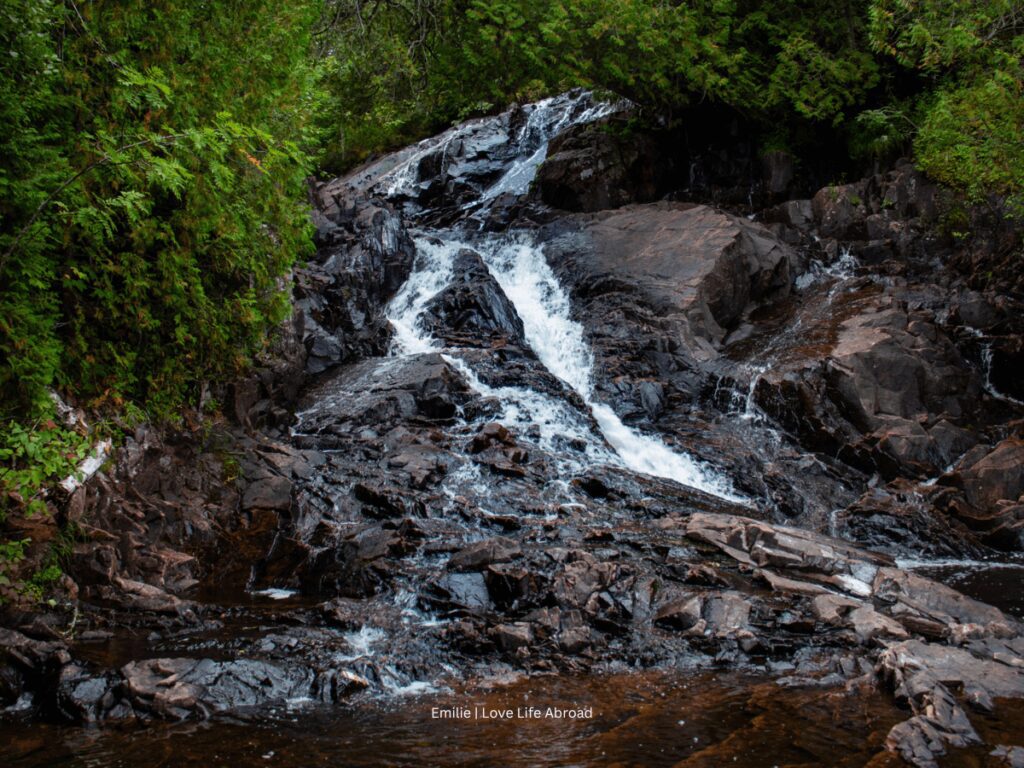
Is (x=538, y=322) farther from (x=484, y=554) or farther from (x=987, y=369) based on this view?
(x=484, y=554)

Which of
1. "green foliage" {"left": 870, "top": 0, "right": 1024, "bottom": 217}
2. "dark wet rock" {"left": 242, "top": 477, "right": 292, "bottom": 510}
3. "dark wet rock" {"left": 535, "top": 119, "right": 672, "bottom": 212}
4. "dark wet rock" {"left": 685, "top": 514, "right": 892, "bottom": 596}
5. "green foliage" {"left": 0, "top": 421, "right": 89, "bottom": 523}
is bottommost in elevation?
"dark wet rock" {"left": 685, "top": 514, "right": 892, "bottom": 596}

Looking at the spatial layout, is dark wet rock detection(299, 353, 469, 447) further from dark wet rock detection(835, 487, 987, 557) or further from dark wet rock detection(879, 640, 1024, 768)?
dark wet rock detection(879, 640, 1024, 768)

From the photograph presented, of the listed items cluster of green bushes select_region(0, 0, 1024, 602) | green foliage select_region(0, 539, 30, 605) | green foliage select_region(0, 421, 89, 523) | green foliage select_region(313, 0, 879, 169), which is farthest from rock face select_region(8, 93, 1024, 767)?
green foliage select_region(313, 0, 879, 169)

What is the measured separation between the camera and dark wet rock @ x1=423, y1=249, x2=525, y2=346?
15297 mm

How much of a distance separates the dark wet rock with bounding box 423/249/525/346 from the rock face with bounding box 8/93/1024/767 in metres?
0.09

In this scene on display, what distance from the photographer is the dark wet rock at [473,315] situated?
50.2ft

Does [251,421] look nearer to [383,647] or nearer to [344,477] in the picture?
[344,477]

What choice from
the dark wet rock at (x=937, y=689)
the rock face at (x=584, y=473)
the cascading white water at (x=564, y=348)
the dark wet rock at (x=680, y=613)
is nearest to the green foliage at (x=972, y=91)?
the rock face at (x=584, y=473)

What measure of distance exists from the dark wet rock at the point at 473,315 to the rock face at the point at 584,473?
0.09 meters

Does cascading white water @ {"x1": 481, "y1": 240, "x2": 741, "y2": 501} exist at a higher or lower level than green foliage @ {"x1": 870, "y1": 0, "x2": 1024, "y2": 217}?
lower

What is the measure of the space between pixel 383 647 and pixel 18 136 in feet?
16.9

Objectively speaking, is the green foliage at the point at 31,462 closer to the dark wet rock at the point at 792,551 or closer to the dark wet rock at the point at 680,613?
the dark wet rock at the point at 680,613

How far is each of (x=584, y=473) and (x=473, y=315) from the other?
589 centimetres

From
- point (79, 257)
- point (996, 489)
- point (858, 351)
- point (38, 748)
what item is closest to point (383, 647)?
point (38, 748)
